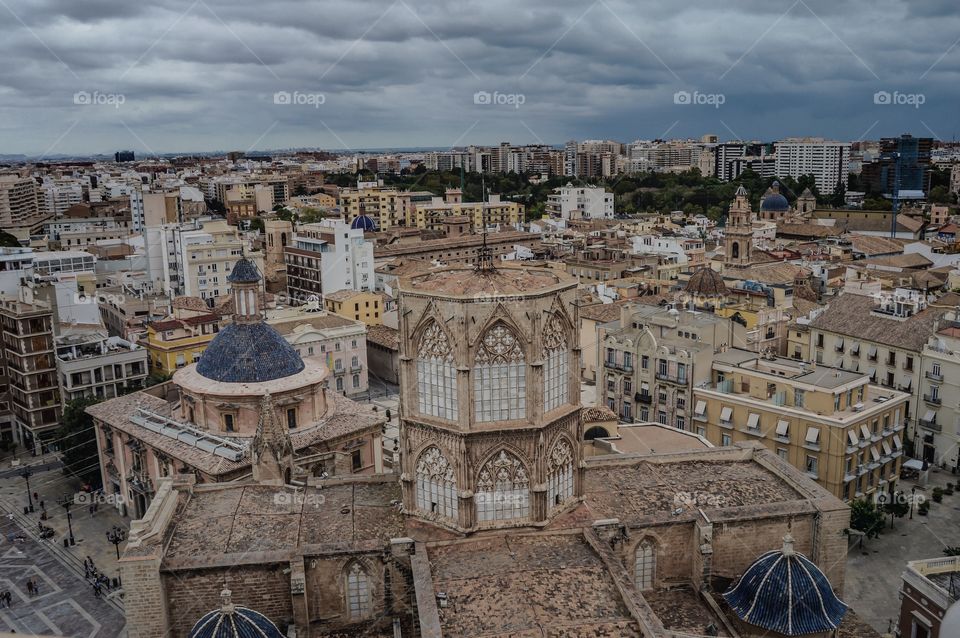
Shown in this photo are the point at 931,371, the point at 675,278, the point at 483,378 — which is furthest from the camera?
the point at 675,278

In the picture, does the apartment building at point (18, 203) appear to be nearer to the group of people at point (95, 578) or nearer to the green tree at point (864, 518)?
the group of people at point (95, 578)

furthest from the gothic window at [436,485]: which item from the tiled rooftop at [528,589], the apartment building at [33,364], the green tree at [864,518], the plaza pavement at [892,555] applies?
the apartment building at [33,364]

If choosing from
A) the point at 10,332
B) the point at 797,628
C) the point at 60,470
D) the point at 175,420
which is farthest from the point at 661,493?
the point at 10,332

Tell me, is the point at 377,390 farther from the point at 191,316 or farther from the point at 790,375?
the point at 790,375

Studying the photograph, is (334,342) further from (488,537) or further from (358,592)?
(488,537)

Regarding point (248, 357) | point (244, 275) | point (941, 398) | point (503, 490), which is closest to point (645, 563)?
point (503, 490)

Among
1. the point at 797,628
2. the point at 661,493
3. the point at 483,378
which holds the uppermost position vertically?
the point at 483,378
